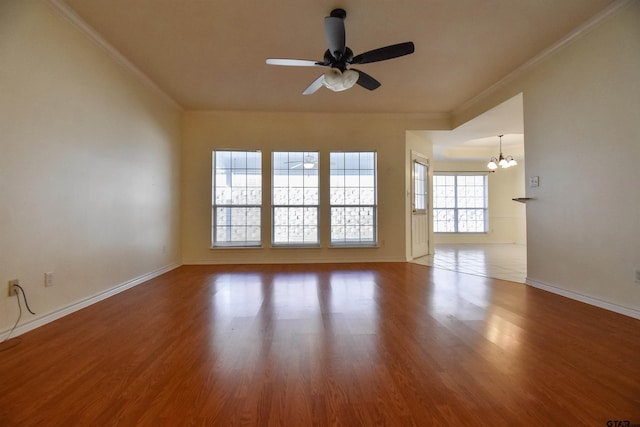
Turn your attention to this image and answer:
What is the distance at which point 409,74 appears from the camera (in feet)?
12.0

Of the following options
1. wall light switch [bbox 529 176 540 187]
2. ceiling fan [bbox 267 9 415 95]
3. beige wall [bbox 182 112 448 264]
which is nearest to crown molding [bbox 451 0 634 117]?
beige wall [bbox 182 112 448 264]

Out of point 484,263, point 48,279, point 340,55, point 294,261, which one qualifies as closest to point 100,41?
point 48,279

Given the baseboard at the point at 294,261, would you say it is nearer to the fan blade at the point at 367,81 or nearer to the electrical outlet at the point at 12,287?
the electrical outlet at the point at 12,287

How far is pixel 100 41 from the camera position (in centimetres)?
289

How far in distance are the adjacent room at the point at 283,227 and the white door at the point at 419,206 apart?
2.31ft

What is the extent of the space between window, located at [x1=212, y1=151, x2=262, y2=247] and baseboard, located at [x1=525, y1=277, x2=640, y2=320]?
4.17 meters

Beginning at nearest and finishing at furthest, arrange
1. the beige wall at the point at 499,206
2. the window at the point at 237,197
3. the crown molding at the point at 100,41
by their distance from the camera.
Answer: the crown molding at the point at 100,41, the window at the point at 237,197, the beige wall at the point at 499,206

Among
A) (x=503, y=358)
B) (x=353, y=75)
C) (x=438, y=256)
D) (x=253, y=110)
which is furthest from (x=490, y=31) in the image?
(x=438, y=256)

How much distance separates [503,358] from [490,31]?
3005 millimetres

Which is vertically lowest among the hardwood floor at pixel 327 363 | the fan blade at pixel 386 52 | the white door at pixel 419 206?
the hardwood floor at pixel 327 363

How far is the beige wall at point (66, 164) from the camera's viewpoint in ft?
6.78

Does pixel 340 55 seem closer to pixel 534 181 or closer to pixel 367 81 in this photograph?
pixel 367 81

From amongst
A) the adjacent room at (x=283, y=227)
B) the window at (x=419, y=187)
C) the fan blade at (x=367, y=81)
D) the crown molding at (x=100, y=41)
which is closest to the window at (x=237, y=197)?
the adjacent room at (x=283, y=227)

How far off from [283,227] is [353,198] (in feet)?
4.68
